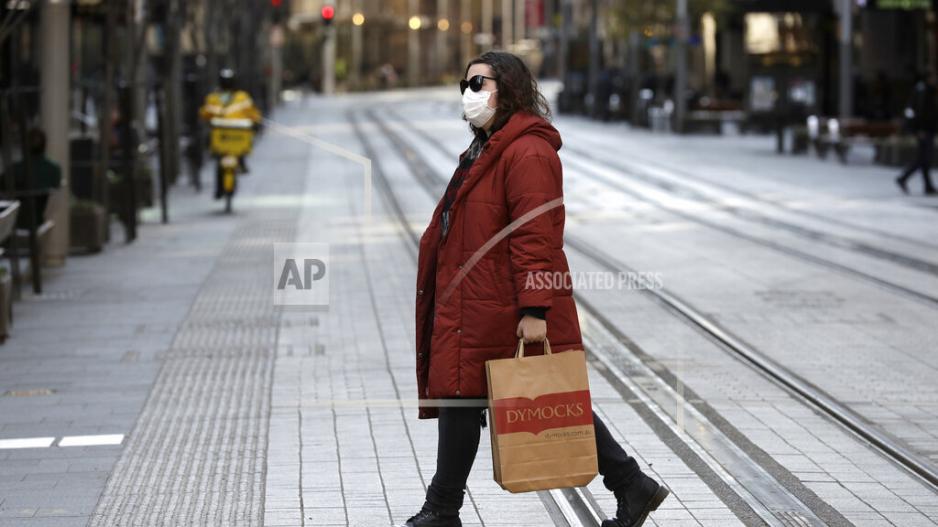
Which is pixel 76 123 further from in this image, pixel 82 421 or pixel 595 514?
pixel 595 514

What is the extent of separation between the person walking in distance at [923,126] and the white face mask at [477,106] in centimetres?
1802

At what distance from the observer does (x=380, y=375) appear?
33.3 ft

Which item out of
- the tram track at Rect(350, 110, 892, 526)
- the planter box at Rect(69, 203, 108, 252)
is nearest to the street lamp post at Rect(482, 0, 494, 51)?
the planter box at Rect(69, 203, 108, 252)

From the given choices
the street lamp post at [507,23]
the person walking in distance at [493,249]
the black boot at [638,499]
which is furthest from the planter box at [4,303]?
the street lamp post at [507,23]

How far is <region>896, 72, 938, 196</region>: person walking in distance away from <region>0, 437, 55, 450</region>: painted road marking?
657 inches

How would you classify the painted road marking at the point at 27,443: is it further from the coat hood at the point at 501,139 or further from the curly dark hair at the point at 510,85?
the curly dark hair at the point at 510,85

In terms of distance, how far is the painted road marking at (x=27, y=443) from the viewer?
8234 mm

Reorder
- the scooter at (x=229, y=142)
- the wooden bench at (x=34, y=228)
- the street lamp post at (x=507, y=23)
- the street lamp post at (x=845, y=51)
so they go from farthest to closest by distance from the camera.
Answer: the street lamp post at (x=507, y=23) → the street lamp post at (x=845, y=51) → the scooter at (x=229, y=142) → the wooden bench at (x=34, y=228)

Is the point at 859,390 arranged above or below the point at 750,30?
below

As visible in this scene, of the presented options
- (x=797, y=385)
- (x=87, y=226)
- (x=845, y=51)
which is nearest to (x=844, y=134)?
(x=845, y=51)

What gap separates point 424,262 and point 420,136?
3712 centimetres

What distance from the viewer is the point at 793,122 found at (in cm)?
4156

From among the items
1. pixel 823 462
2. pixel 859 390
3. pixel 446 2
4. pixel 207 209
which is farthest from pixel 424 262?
pixel 446 2

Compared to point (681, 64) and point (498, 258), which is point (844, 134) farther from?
point (498, 258)
